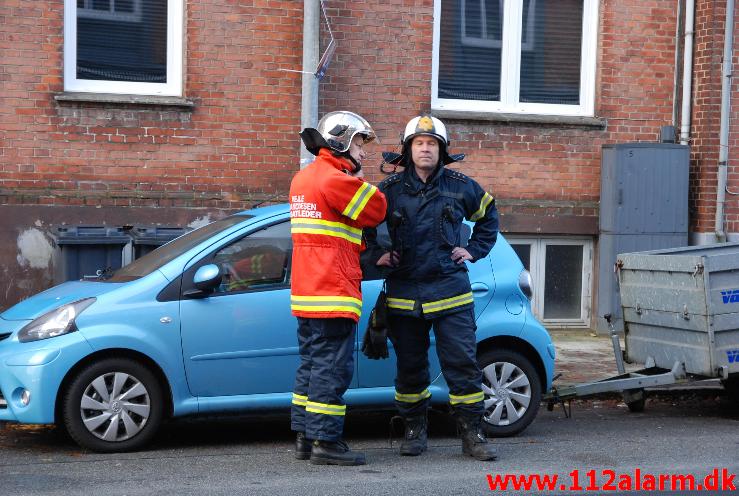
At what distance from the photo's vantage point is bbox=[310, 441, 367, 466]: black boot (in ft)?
20.5

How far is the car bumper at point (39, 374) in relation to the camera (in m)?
6.39

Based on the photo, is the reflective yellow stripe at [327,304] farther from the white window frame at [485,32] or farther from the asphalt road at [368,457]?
the white window frame at [485,32]

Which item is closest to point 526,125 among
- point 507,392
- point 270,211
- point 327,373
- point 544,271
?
point 544,271

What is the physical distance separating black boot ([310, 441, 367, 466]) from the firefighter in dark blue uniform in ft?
1.47

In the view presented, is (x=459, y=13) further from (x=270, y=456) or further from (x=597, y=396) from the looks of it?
(x=270, y=456)

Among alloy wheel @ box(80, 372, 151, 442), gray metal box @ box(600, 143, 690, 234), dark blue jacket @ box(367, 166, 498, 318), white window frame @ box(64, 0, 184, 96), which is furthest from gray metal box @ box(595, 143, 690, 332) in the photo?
alloy wheel @ box(80, 372, 151, 442)

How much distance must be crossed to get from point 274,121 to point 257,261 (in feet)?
14.9

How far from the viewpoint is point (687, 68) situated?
12156mm

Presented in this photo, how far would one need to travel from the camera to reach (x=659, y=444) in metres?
7.09

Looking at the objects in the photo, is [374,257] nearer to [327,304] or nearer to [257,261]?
[327,304]

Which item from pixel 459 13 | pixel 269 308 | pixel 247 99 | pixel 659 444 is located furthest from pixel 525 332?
pixel 459 13

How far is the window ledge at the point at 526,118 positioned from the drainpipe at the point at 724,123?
123 cm

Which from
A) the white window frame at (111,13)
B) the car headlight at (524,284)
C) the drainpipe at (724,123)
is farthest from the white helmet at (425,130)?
the drainpipe at (724,123)

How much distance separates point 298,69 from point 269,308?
5.00 m
